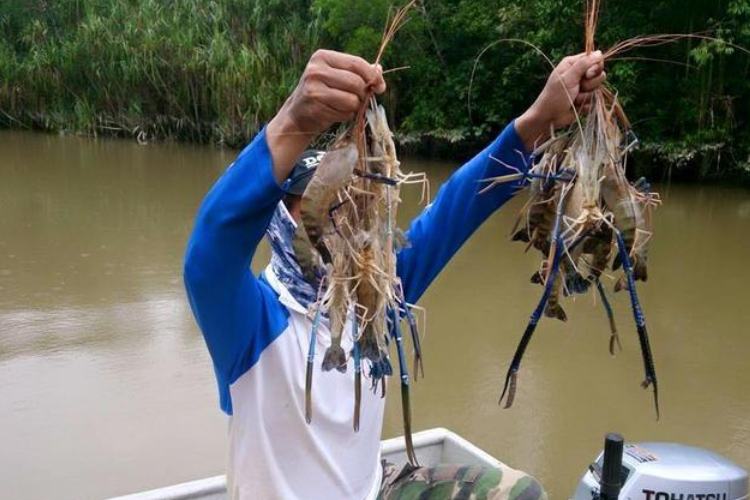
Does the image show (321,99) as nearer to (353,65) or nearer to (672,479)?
(353,65)

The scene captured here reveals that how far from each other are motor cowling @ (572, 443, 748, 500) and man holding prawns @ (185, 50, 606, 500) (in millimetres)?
600

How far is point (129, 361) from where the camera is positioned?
5.17m

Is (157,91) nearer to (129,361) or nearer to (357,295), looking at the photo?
(129,361)

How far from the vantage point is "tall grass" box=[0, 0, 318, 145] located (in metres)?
17.8

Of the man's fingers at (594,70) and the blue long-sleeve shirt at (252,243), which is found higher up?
the man's fingers at (594,70)

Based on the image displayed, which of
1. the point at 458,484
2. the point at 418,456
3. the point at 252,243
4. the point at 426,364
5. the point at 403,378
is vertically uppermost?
the point at 252,243

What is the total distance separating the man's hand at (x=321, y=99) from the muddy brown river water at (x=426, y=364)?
2.82 meters

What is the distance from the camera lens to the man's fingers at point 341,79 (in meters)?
1.31

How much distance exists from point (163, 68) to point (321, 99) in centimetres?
1905

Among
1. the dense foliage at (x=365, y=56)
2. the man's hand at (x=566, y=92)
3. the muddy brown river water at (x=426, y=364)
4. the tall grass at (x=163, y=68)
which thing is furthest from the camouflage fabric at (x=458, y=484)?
the tall grass at (x=163, y=68)

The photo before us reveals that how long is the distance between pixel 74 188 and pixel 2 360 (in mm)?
7501

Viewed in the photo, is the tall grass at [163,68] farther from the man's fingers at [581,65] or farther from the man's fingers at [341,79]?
the man's fingers at [341,79]

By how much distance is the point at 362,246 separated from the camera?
4.55 feet

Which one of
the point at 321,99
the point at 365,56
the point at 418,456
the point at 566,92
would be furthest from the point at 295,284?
the point at 365,56
